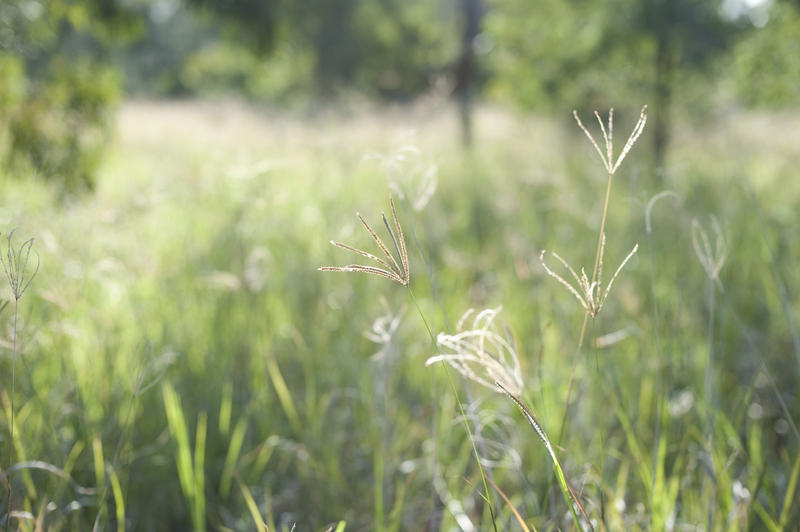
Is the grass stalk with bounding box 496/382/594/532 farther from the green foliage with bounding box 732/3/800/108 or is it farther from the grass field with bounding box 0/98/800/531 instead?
the green foliage with bounding box 732/3/800/108

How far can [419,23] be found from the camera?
2159 centimetres

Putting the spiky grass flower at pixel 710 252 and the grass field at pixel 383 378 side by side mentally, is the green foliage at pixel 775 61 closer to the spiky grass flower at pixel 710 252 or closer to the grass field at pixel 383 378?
the grass field at pixel 383 378

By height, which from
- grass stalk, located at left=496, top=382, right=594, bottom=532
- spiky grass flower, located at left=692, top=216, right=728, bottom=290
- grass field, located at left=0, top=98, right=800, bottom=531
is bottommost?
grass field, located at left=0, top=98, right=800, bottom=531

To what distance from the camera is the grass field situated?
→ 1096 mm

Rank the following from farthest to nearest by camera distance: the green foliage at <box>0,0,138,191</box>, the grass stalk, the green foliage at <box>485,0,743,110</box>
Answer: the green foliage at <box>485,0,743,110</box>, the green foliage at <box>0,0,138,191</box>, the grass stalk

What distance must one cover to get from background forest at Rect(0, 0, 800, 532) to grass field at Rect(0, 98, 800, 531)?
12 millimetres

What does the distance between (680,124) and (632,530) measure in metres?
6.48

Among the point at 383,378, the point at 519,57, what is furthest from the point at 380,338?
the point at 519,57

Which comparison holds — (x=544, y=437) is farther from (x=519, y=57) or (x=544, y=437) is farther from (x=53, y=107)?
(x=519, y=57)

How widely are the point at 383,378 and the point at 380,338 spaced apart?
236mm

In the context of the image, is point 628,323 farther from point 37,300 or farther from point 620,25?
point 620,25

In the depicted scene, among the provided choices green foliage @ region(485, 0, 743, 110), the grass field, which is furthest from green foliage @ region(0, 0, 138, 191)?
green foliage @ region(485, 0, 743, 110)

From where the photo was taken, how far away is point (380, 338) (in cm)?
90

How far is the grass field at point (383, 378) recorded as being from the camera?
3.59ft
